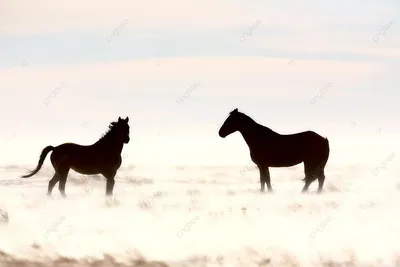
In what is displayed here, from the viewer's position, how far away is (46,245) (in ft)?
37.8

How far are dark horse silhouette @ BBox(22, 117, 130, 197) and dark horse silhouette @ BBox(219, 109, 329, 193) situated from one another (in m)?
3.24

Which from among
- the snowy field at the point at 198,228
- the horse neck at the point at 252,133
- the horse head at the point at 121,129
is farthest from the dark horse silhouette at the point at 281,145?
the horse head at the point at 121,129

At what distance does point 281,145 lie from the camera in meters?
17.7

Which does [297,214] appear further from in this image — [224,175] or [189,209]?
[224,175]

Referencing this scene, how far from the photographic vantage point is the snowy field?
11.4 metres

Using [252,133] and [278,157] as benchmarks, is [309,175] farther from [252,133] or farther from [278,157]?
[252,133]

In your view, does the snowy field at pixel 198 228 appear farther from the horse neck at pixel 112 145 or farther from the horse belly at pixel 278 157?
the horse neck at pixel 112 145

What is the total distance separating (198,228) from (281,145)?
18.6ft

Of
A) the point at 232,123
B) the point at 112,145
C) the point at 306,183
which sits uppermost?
the point at 112,145

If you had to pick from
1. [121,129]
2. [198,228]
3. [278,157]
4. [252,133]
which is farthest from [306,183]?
[198,228]

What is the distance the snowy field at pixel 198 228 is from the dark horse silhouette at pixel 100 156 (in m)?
0.62

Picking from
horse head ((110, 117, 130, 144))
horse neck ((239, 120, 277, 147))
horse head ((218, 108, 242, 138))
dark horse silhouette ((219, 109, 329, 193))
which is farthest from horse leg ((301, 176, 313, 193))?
horse head ((110, 117, 130, 144))

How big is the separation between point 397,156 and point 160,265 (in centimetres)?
2076

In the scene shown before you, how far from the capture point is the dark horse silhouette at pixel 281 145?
17.6m
